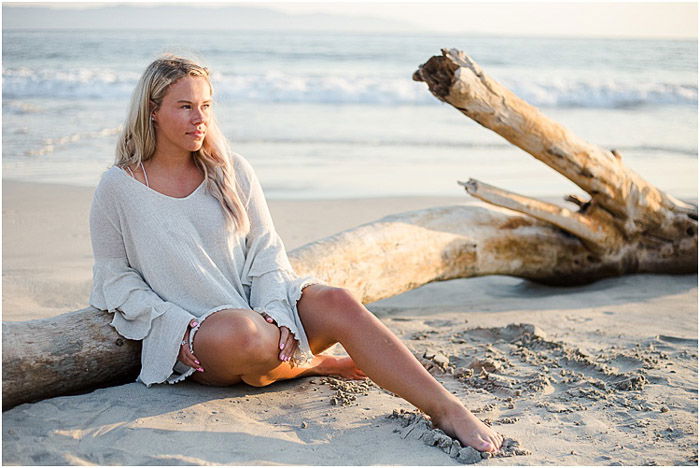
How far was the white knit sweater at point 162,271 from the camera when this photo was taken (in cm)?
335

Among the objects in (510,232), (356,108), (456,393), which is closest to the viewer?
(456,393)

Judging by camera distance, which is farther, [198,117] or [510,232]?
[510,232]

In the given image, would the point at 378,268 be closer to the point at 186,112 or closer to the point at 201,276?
the point at 201,276

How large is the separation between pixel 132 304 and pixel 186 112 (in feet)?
2.86

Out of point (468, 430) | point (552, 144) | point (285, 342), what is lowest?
point (468, 430)

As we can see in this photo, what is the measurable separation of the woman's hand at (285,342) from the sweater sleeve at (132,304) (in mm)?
332

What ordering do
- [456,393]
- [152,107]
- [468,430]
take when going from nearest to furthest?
1. [468,430]
2. [152,107]
3. [456,393]

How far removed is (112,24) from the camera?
29.4m

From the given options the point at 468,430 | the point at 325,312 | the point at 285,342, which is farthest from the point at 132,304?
the point at 468,430

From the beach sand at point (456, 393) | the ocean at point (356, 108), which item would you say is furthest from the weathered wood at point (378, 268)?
the ocean at point (356, 108)

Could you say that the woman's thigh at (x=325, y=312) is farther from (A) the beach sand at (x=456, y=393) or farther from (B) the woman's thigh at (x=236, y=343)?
(A) the beach sand at (x=456, y=393)

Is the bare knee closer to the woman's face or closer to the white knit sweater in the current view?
the white knit sweater

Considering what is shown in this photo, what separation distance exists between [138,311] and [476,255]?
2.57m

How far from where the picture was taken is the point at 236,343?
3143mm
